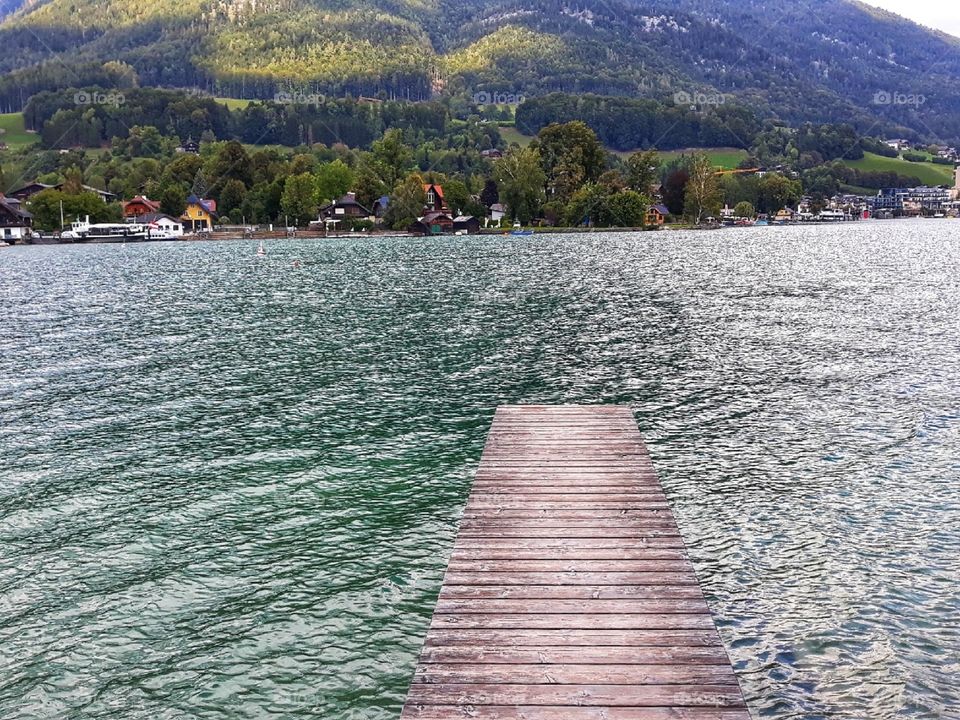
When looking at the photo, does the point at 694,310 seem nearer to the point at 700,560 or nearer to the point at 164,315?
the point at 164,315

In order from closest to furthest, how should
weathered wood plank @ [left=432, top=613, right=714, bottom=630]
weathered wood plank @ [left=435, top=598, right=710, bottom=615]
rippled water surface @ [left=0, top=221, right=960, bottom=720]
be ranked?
weathered wood plank @ [left=432, top=613, right=714, bottom=630] < weathered wood plank @ [left=435, top=598, right=710, bottom=615] < rippled water surface @ [left=0, top=221, right=960, bottom=720]

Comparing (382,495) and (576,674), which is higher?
(576,674)

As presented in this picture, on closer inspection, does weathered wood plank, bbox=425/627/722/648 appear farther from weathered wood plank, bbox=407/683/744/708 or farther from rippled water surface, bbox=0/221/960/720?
rippled water surface, bbox=0/221/960/720

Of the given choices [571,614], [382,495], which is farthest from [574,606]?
[382,495]

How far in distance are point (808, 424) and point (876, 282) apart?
74349 millimetres

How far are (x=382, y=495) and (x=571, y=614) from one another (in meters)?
10.4

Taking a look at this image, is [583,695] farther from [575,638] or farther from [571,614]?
[571,614]

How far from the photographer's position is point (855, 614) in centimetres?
1576

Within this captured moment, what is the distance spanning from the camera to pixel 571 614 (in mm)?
12883

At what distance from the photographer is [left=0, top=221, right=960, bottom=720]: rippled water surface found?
45.7 feet

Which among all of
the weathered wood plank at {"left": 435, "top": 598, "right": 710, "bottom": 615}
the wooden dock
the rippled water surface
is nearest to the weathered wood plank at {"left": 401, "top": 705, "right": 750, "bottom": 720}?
the wooden dock

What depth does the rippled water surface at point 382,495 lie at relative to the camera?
13.9m

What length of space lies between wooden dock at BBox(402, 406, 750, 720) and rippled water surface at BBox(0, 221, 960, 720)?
1.72 metres

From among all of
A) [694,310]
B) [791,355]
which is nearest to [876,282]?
[694,310]
